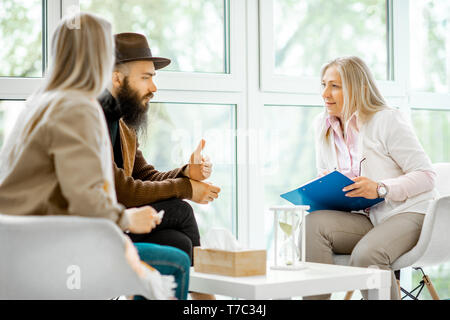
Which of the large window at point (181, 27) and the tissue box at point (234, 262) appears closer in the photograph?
the tissue box at point (234, 262)

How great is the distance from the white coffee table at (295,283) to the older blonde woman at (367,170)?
0.39 meters

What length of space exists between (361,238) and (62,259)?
4.65 ft

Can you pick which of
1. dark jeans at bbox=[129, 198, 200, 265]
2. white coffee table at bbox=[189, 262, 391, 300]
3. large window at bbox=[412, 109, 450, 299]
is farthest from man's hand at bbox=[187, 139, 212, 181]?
large window at bbox=[412, 109, 450, 299]

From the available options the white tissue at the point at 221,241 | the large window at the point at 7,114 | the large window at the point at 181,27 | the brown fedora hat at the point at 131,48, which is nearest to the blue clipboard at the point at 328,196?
the white tissue at the point at 221,241

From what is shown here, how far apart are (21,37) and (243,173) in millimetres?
1275

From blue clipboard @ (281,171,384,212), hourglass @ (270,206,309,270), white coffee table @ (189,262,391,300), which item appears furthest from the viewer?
blue clipboard @ (281,171,384,212)

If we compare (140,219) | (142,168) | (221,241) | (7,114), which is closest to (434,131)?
(142,168)

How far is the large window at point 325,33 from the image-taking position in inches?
136

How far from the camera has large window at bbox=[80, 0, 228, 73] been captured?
3146mm

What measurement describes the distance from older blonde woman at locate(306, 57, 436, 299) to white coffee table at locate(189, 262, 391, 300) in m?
0.39

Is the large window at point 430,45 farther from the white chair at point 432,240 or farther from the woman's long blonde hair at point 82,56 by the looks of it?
the woman's long blonde hair at point 82,56

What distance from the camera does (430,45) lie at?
12.5 feet

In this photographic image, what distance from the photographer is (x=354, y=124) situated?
2.76m

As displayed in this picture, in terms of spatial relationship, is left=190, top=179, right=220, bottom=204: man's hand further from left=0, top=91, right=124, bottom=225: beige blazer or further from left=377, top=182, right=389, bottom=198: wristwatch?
left=0, top=91, right=124, bottom=225: beige blazer
